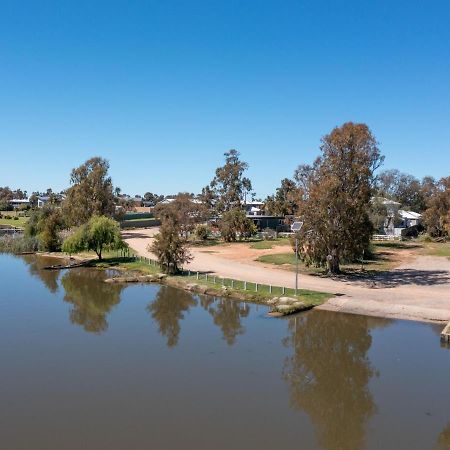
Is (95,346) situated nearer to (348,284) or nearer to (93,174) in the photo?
(348,284)

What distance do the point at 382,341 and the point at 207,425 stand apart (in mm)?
10490

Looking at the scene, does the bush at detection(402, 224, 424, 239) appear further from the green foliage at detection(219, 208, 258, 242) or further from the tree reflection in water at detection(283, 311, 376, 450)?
the tree reflection in water at detection(283, 311, 376, 450)

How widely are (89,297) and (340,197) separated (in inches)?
723

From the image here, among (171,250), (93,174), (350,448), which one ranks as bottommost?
(350,448)

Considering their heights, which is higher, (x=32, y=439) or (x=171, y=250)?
(x=171, y=250)

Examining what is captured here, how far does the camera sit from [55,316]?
25.2 metres

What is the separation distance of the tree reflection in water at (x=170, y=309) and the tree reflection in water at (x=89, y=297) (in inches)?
105

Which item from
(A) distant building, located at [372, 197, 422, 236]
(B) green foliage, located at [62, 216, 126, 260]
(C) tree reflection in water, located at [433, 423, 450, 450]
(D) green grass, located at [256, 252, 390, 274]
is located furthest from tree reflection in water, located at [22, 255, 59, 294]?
(A) distant building, located at [372, 197, 422, 236]

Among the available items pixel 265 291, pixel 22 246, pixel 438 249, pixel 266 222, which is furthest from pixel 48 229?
pixel 438 249

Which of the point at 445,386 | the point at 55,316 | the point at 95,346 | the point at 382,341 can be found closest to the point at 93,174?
A: the point at 55,316

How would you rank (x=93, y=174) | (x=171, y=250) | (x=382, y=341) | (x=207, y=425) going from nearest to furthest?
(x=207, y=425) < (x=382, y=341) < (x=171, y=250) < (x=93, y=174)

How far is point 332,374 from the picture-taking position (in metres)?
17.0

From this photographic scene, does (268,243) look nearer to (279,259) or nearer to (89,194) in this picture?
(279,259)

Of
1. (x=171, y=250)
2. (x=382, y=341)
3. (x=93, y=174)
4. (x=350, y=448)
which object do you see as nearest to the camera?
(x=350, y=448)
